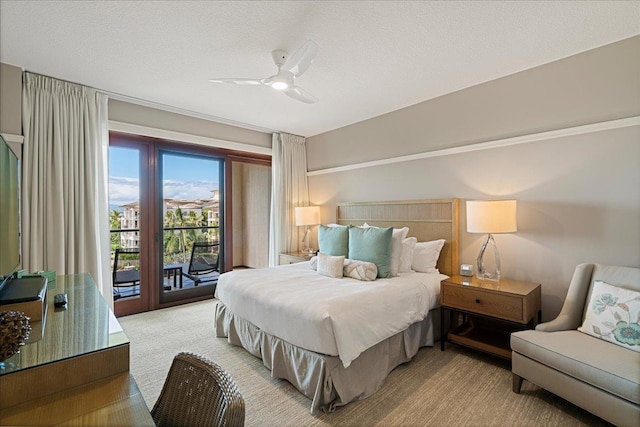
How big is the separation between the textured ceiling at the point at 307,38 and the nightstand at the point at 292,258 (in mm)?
2410

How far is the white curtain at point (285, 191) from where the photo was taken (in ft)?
16.5

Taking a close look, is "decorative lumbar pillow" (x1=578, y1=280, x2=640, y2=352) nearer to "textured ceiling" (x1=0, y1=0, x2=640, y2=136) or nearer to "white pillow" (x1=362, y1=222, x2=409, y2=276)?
"white pillow" (x1=362, y1=222, x2=409, y2=276)

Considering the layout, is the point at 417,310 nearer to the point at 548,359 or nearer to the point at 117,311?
the point at 548,359

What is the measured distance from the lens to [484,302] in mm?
2545

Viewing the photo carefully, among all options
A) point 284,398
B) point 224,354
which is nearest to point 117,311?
point 224,354

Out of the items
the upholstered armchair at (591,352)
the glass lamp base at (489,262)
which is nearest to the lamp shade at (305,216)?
the glass lamp base at (489,262)

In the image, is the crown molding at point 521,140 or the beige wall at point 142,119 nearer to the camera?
the crown molding at point 521,140

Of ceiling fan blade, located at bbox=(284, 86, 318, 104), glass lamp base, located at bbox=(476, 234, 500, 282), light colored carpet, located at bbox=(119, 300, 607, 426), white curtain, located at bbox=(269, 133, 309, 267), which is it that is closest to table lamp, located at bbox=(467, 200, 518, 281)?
glass lamp base, located at bbox=(476, 234, 500, 282)

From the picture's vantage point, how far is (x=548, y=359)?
6.25 feet

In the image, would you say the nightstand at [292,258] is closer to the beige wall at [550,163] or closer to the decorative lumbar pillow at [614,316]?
the beige wall at [550,163]

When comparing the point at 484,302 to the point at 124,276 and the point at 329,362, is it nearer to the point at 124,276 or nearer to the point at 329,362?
the point at 329,362

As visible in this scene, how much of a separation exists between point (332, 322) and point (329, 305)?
145 millimetres

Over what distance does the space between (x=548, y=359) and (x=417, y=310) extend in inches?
37.8

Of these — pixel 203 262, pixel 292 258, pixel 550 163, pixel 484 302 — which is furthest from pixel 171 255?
pixel 550 163
